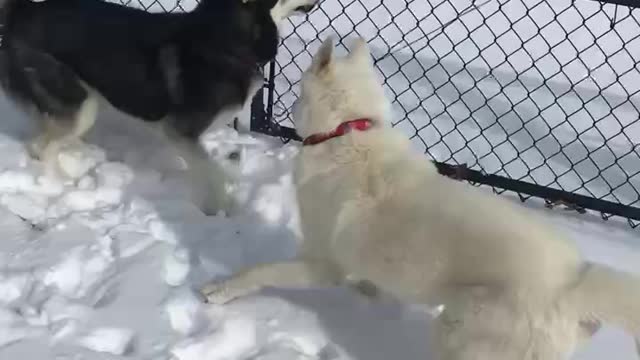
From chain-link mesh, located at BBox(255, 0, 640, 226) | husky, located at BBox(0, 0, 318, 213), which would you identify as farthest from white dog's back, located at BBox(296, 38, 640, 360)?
chain-link mesh, located at BBox(255, 0, 640, 226)

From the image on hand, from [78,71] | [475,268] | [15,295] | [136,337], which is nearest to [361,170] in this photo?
[475,268]

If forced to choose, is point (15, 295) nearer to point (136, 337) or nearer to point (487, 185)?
point (136, 337)

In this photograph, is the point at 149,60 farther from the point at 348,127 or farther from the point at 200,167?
the point at 348,127

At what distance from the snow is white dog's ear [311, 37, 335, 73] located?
82 centimetres

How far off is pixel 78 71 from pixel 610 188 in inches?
88.2

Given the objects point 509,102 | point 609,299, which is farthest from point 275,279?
point 509,102

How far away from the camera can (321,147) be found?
9.04 ft

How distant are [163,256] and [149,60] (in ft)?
2.60

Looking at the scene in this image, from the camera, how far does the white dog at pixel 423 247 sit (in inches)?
87.6

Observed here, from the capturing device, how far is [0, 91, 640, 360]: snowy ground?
2826 mm

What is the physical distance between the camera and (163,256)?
10.6ft

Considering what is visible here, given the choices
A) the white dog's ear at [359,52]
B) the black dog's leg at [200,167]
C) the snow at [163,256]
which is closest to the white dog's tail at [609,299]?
the snow at [163,256]

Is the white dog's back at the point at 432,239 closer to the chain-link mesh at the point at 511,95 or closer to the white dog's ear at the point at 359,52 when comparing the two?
the white dog's ear at the point at 359,52

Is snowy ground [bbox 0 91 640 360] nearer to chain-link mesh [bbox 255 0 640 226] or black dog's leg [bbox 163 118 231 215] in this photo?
black dog's leg [bbox 163 118 231 215]
